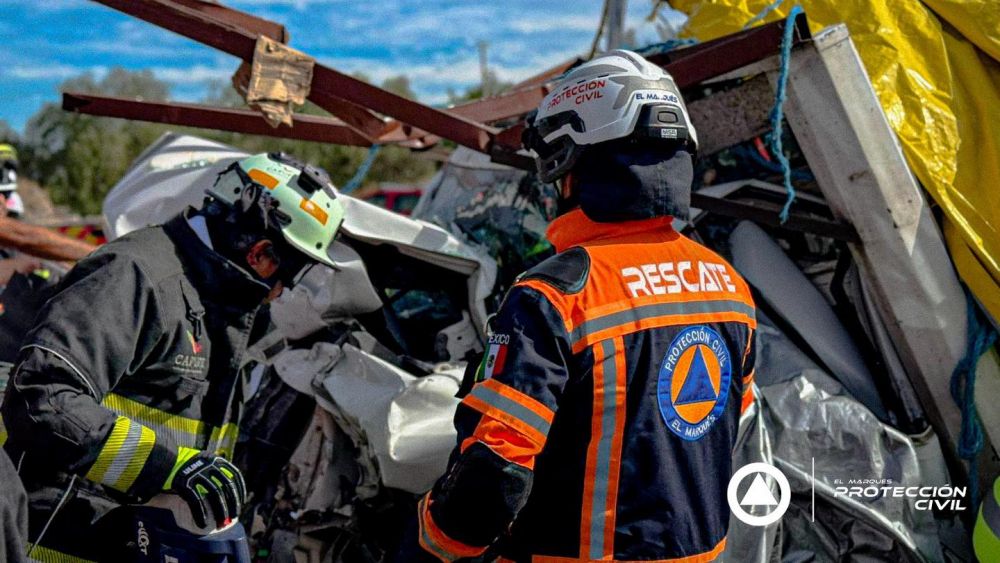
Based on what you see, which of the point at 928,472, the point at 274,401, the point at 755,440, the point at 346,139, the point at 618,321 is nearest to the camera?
the point at 618,321

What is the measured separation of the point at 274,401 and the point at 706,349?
2156 mm

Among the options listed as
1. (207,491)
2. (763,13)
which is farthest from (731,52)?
(207,491)

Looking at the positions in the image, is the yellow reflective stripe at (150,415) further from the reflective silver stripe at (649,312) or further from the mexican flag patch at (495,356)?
the reflective silver stripe at (649,312)

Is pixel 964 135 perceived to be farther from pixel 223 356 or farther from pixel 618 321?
pixel 223 356

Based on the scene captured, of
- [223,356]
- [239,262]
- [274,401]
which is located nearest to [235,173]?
[239,262]

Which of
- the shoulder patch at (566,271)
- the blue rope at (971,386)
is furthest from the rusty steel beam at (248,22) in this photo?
the blue rope at (971,386)

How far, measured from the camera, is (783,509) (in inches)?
119

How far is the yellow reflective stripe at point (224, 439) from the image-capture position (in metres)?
2.96

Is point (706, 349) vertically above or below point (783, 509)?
above

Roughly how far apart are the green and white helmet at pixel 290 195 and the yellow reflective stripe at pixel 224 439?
659mm

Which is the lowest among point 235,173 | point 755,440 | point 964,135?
point 755,440

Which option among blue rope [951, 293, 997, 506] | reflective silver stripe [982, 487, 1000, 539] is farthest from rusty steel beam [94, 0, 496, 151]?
reflective silver stripe [982, 487, 1000, 539]

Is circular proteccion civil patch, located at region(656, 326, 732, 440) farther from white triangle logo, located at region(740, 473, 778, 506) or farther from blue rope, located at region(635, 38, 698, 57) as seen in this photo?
blue rope, located at region(635, 38, 698, 57)

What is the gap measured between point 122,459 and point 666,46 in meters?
2.79
